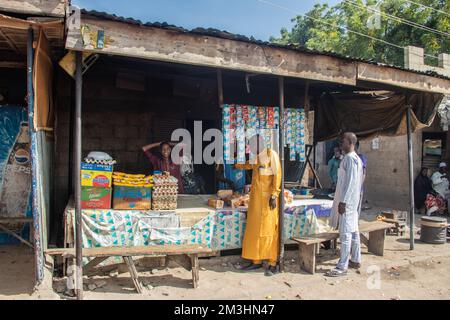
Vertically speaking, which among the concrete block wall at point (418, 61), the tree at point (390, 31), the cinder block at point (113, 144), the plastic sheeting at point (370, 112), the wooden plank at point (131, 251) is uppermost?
the tree at point (390, 31)

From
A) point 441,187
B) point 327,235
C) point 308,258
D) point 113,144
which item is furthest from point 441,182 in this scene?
point 113,144

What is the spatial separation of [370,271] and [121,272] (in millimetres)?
3882

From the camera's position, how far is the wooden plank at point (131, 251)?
4488 millimetres

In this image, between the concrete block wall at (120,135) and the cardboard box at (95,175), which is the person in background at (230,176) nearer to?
the concrete block wall at (120,135)

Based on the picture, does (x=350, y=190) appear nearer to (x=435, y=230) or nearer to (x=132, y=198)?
(x=132, y=198)

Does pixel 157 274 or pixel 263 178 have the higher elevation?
pixel 263 178

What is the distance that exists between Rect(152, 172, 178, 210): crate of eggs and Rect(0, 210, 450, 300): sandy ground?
95 centimetres

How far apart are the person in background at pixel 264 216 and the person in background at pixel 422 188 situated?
8347 mm

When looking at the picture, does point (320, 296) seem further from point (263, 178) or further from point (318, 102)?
point (318, 102)

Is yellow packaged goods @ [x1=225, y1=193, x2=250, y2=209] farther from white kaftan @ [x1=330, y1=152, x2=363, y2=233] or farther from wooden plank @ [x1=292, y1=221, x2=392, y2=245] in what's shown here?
white kaftan @ [x1=330, y1=152, x2=363, y2=233]

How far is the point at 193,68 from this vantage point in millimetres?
7086

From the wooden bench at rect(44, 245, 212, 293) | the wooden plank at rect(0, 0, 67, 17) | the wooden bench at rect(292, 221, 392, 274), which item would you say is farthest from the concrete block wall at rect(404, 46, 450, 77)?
the wooden plank at rect(0, 0, 67, 17)

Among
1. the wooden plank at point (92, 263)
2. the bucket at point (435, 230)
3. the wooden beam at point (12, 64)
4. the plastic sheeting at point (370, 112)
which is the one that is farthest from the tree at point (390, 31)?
the wooden plank at point (92, 263)

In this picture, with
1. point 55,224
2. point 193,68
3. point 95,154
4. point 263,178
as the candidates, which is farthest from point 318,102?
point 55,224
